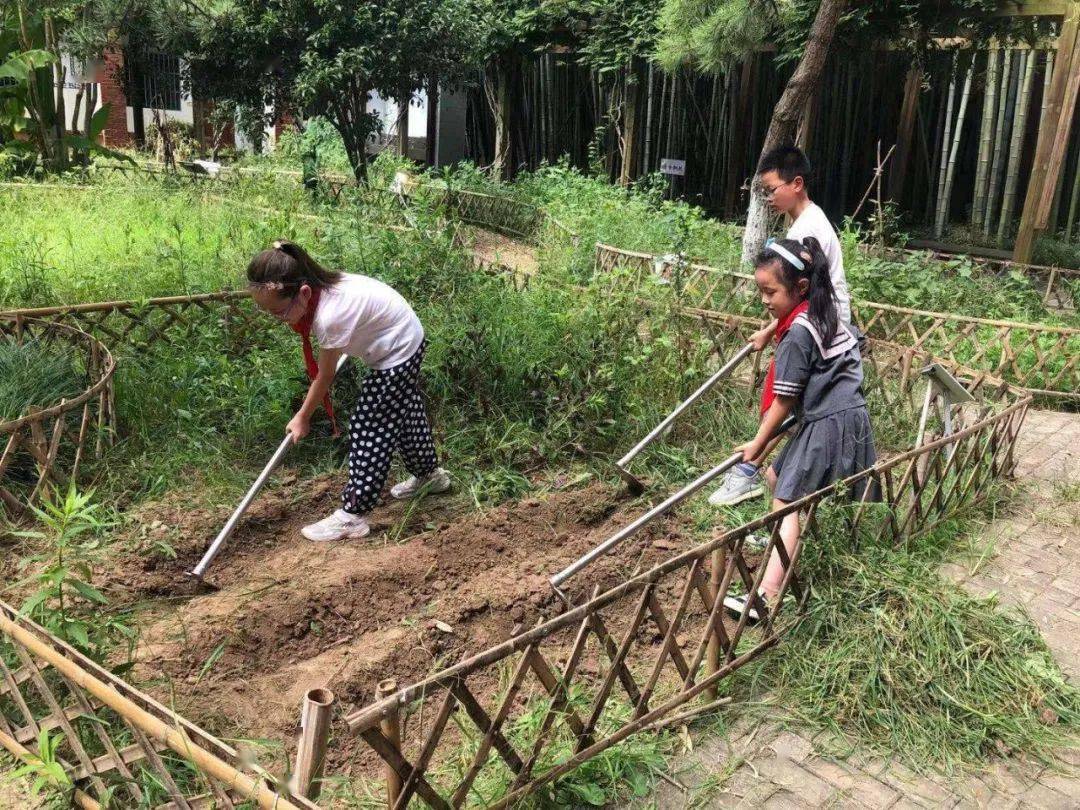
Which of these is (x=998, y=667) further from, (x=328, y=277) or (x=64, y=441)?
(x=64, y=441)

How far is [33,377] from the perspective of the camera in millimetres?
4348

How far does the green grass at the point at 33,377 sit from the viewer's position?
4.22 m

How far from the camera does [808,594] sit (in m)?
→ 3.24

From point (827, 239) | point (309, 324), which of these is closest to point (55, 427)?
point (309, 324)

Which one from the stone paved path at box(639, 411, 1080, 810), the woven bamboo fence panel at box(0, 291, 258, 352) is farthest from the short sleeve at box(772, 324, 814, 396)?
the woven bamboo fence panel at box(0, 291, 258, 352)

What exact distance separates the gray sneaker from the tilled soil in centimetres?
30

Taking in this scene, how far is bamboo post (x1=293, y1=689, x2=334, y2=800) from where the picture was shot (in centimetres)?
181

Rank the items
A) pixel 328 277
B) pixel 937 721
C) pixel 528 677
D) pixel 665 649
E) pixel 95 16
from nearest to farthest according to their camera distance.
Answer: pixel 665 649 < pixel 937 721 < pixel 528 677 < pixel 328 277 < pixel 95 16

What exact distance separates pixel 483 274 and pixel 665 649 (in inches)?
135

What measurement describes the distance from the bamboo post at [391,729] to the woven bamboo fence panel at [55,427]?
7.47 feet

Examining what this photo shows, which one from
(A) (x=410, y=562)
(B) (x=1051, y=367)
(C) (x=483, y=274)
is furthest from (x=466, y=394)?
(B) (x=1051, y=367)

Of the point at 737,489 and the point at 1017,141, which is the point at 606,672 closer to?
the point at 737,489

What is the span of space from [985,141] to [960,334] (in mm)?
4928

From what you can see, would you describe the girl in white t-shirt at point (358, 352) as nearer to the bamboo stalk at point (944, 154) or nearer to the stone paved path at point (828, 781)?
the stone paved path at point (828, 781)
